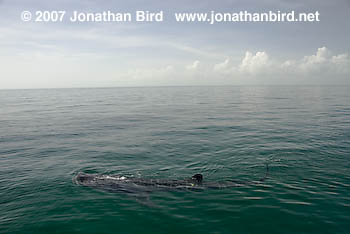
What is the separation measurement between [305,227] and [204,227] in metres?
5.07

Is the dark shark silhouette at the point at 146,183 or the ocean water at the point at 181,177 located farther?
the dark shark silhouette at the point at 146,183

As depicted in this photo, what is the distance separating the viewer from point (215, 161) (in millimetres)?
21562

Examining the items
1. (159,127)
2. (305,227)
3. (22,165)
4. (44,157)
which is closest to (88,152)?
(44,157)

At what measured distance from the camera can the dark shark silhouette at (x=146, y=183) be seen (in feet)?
51.9

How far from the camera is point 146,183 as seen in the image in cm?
1634

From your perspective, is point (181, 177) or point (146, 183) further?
point (181, 177)

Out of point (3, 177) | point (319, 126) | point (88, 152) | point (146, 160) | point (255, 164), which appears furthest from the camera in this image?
point (319, 126)

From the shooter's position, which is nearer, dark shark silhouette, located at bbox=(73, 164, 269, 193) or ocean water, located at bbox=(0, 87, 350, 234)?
ocean water, located at bbox=(0, 87, 350, 234)

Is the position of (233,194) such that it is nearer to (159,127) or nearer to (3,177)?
(3,177)

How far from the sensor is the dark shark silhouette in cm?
1580

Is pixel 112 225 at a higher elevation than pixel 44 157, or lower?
lower

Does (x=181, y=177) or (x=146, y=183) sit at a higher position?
(x=146, y=183)

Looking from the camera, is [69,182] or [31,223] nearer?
[31,223]

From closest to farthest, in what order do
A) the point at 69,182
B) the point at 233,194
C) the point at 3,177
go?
1. the point at 233,194
2. the point at 69,182
3. the point at 3,177
